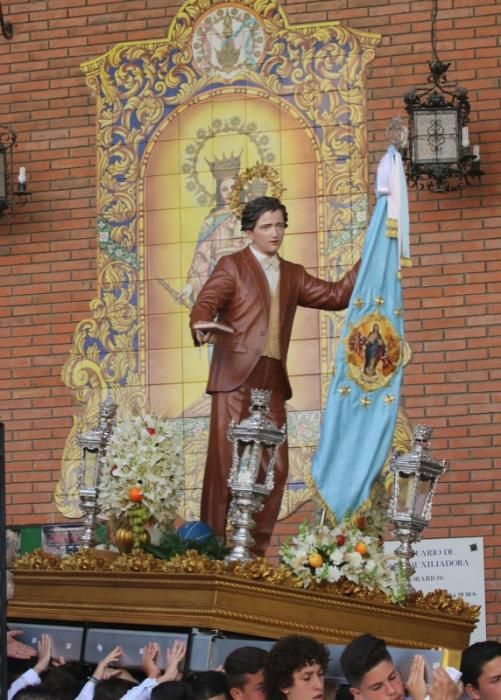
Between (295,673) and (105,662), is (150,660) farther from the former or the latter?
(295,673)

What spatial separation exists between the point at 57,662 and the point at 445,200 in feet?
14.3

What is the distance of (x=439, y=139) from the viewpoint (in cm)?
1099

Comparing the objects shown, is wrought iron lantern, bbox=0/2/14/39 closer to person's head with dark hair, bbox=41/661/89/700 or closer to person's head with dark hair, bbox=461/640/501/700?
person's head with dark hair, bbox=41/661/89/700

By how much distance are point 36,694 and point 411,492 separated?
2.51 metres

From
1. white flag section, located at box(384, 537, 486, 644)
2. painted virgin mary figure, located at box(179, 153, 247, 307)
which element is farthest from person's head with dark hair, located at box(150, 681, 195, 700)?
painted virgin mary figure, located at box(179, 153, 247, 307)

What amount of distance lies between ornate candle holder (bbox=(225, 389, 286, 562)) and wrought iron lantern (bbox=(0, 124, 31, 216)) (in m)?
3.76

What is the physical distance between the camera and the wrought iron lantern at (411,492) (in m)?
8.58

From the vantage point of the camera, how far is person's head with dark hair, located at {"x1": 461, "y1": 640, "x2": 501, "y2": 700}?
22.5 feet

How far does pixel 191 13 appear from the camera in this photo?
39.0ft

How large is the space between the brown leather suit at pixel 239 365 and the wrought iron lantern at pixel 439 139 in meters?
2.00

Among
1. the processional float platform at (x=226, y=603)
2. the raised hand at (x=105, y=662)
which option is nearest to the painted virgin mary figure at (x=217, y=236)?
the processional float platform at (x=226, y=603)

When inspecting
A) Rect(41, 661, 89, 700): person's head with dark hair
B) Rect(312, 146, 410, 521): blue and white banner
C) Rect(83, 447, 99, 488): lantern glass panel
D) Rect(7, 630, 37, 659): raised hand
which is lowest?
Rect(41, 661, 89, 700): person's head with dark hair

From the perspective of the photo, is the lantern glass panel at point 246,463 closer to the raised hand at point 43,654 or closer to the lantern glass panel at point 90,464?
the lantern glass panel at point 90,464

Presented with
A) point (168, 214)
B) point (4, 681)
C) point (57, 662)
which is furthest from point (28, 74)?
point (4, 681)
